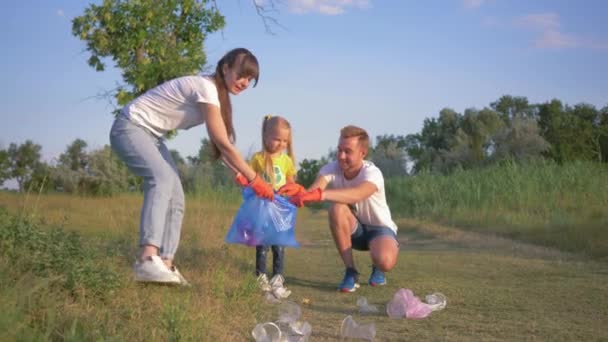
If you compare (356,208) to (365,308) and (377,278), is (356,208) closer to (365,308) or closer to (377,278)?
(377,278)

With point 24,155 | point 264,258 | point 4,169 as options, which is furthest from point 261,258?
point 24,155

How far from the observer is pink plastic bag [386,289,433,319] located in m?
3.79

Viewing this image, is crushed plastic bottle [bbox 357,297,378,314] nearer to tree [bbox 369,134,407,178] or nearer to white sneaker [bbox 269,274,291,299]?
white sneaker [bbox 269,274,291,299]

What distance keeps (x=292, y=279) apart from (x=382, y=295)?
3.44 ft

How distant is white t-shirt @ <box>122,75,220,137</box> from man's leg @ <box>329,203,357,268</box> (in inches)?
55.8

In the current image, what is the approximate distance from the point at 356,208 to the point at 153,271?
206 cm

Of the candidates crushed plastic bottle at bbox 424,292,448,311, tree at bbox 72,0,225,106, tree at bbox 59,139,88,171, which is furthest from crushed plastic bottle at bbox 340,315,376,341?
tree at bbox 59,139,88,171

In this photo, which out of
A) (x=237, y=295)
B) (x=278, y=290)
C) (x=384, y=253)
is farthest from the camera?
(x=384, y=253)

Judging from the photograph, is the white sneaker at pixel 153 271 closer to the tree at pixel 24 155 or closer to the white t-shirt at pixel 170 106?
the white t-shirt at pixel 170 106

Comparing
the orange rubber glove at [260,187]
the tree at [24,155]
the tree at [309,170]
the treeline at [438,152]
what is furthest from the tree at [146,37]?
the tree at [309,170]

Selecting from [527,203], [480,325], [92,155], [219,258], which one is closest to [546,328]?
[480,325]

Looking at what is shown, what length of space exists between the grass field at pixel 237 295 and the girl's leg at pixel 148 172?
317mm

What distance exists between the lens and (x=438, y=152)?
142ft

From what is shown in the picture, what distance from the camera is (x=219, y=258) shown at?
18.6 ft
